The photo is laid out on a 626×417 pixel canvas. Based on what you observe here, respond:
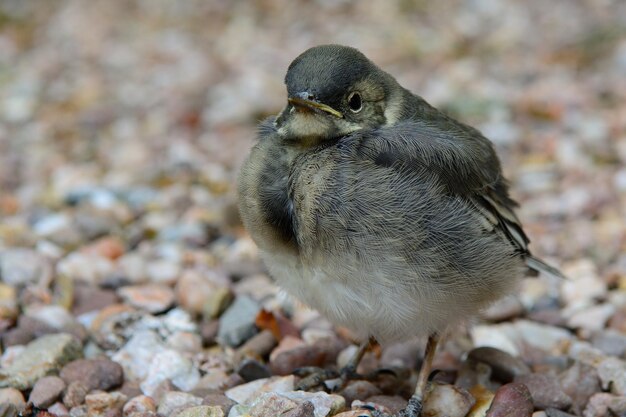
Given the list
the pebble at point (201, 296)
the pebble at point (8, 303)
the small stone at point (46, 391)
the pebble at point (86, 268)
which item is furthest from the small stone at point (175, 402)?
the pebble at point (86, 268)

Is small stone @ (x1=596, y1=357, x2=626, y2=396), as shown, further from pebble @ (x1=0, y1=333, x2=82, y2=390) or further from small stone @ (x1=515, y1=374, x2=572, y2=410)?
pebble @ (x1=0, y1=333, x2=82, y2=390)

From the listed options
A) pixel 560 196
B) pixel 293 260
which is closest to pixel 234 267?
pixel 293 260

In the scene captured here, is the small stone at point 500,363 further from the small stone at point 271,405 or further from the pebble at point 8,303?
the pebble at point 8,303

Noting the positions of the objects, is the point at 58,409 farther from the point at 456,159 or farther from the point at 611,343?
the point at 611,343

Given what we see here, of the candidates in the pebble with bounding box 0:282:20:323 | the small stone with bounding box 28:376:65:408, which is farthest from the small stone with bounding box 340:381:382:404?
the pebble with bounding box 0:282:20:323

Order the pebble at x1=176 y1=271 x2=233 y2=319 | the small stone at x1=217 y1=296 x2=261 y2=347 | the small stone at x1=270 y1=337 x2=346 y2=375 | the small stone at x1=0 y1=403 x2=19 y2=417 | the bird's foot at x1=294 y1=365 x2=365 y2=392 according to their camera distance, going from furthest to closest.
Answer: the pebble at x1=176 y1=271 x2=233 y2=319 < the small stone at x1=217 y1=296 x2=261 y2=347 < the small stone at x1=270 y1=337 x2=346 y2=375 < the bird's foot at x1=294 y1=365 x2=365 y2=392 < the small stone at x1=0 y1=403 x2=19 y2=417

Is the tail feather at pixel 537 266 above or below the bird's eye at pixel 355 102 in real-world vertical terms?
below

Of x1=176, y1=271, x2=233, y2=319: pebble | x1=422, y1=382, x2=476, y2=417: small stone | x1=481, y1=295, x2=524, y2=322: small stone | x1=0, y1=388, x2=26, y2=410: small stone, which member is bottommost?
x1=0, y1=388, x2=26, y2=410: small stone

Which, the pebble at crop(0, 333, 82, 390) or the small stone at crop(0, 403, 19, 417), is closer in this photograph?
the small stone at crop(0, 403, 19, 417)
